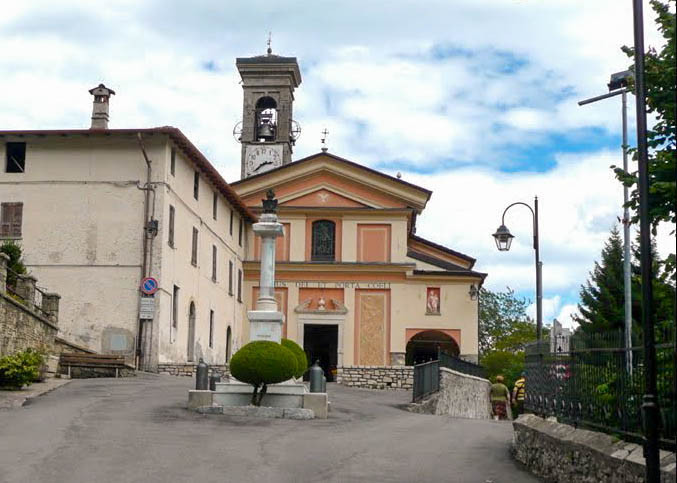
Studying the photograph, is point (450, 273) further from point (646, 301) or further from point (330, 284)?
point (646, 301)

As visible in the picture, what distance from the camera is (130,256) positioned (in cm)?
3394

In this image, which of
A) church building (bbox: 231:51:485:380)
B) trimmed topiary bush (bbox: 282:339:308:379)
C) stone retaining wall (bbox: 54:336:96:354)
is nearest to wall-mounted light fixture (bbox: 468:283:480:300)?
church building (bbox: 231:51:485:380)

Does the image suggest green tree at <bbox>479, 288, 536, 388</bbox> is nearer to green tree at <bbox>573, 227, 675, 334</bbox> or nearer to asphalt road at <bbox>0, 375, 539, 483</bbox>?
green tree at <bbox>573, 227, 675, 334</bbox>

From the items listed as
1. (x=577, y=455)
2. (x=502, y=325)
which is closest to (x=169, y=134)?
(x=577, y=455)

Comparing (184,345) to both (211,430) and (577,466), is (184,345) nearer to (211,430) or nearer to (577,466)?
(211,430)

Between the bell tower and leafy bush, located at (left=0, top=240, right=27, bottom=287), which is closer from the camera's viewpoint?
leafy bush, located at (left=0, top=240, right=27, bottom=287)

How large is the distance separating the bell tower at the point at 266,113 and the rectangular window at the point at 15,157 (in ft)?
86.7

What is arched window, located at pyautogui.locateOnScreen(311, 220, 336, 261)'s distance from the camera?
4703 centimetres

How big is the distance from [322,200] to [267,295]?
25.3 metres

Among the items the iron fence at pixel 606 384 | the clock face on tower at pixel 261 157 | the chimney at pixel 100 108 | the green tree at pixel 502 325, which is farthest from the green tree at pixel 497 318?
the iron fence at pixel 606 384

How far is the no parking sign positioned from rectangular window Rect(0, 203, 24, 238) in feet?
16.5

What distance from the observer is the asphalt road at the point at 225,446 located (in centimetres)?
1286

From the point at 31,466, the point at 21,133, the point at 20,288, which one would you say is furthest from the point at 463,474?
the point at 21,133

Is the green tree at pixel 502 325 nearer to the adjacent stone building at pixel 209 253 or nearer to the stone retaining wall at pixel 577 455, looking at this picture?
the adjacent stone building at pixel 209 253
